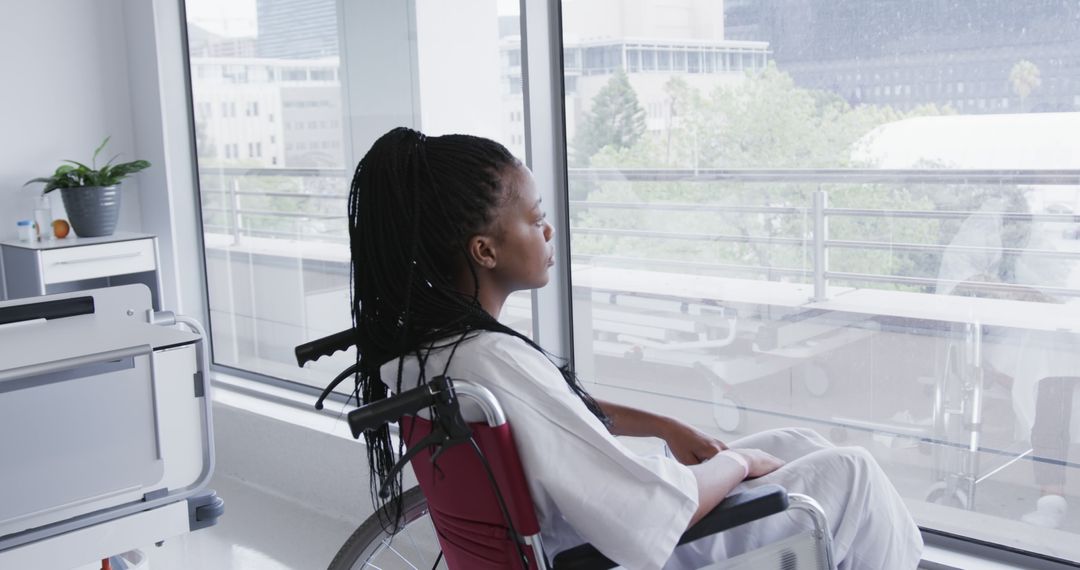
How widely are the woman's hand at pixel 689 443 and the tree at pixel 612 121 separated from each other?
1165mm

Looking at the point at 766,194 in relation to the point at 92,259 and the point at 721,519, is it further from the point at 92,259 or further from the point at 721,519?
the point at 92,259

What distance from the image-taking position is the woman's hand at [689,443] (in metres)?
1.52

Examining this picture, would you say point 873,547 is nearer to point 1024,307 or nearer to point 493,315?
point 493,315

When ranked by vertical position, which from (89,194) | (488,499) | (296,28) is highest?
(296,28)

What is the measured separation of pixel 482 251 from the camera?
1415mm

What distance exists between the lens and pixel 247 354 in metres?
4.01

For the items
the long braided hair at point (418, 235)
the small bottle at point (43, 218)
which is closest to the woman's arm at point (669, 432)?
the long braided hair at point (418, 235)

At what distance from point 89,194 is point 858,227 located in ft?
9.19

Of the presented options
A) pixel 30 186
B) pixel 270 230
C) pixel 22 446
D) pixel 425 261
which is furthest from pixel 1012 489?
pixel 30 186

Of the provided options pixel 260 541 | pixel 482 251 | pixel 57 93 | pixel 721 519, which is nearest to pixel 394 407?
pixel 482 251

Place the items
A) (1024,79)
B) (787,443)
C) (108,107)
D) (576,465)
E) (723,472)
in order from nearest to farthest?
(576,465), (723,472), (787,443), (1024,79), (108,107)

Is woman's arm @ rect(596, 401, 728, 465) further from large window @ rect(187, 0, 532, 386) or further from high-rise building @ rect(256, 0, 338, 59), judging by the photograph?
high-rise building @ rect(256, 0, 338, 59)

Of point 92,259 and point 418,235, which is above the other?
point 418,235

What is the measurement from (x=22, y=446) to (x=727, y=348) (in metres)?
1.55
